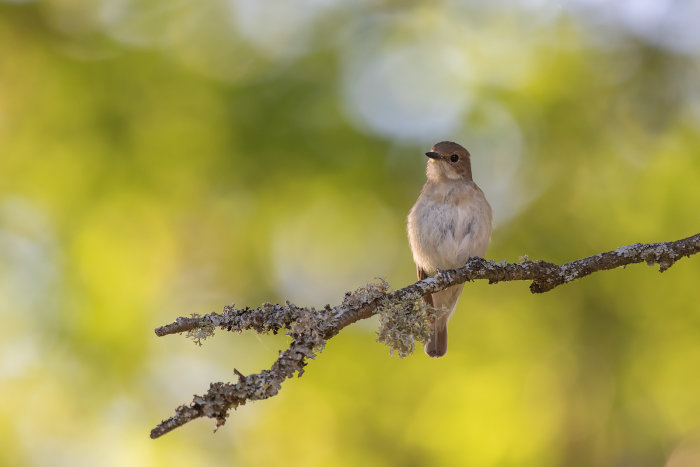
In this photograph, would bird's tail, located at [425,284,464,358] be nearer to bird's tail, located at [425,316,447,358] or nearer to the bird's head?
bird's tail, located at [425,316,447,358]

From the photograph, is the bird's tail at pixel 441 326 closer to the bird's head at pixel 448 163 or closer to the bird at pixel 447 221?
the bird at pixel 447 221

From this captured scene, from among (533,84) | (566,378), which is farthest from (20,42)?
(566,378)

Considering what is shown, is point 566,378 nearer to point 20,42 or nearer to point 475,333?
point 475,333

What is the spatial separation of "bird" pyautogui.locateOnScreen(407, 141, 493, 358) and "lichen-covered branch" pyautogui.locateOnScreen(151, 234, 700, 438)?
245cm

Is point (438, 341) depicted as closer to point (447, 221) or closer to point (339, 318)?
point (447, 221)

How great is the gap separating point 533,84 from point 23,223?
22.4ft

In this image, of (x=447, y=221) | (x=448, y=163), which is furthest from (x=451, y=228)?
(x=448, y=163)

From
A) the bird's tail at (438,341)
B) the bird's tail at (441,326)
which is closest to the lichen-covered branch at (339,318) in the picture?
the bird's tail at (441,326)

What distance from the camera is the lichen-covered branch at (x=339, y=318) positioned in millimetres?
2898

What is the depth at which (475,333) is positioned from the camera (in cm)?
833

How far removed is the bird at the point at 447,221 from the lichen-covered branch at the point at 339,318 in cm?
245

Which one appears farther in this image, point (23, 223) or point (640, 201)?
point (23, 223)

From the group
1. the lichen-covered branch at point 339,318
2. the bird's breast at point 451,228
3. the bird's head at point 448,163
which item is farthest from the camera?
the bird's head at point 448,163

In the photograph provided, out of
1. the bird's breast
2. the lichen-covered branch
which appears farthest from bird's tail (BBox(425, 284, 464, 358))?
the lichen-covered branch
